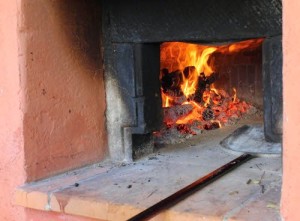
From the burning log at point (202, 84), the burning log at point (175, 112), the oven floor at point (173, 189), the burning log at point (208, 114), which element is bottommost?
the oven floor at point (173, 189)

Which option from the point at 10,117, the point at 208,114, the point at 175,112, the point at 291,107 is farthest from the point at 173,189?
the point at 208,114

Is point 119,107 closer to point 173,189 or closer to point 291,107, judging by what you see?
point 173,189

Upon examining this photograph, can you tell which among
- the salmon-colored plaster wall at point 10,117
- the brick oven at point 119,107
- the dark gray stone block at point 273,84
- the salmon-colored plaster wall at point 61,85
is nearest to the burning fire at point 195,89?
the brick oven at point 119,107

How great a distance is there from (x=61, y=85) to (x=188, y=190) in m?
0.66

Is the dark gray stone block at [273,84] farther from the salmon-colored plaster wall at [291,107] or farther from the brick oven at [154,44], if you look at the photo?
the salmon-colored plaster wall at [291,107]

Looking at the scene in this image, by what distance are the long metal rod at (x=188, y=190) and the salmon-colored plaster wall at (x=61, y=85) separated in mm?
550

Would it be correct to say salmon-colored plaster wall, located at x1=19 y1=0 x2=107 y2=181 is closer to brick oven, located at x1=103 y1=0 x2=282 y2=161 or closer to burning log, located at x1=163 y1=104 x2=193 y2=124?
brick oven, located at x1=103 y1=0 x2=282 y2=161

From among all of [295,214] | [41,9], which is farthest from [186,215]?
[41,9]

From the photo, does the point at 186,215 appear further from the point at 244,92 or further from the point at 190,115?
the point at 244,92

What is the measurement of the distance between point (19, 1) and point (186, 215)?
92 centimetres

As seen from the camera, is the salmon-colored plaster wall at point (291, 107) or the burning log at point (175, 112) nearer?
the salmon-colored plaster wall at point (291, 107)

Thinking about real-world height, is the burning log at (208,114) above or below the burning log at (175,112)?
below

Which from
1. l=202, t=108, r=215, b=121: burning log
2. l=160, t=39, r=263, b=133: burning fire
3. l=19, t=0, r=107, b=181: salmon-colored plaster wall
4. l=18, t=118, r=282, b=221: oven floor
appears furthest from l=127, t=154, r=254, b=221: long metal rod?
l=202, t=108, r=215, b=121: burning log

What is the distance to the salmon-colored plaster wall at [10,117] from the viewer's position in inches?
59.1
